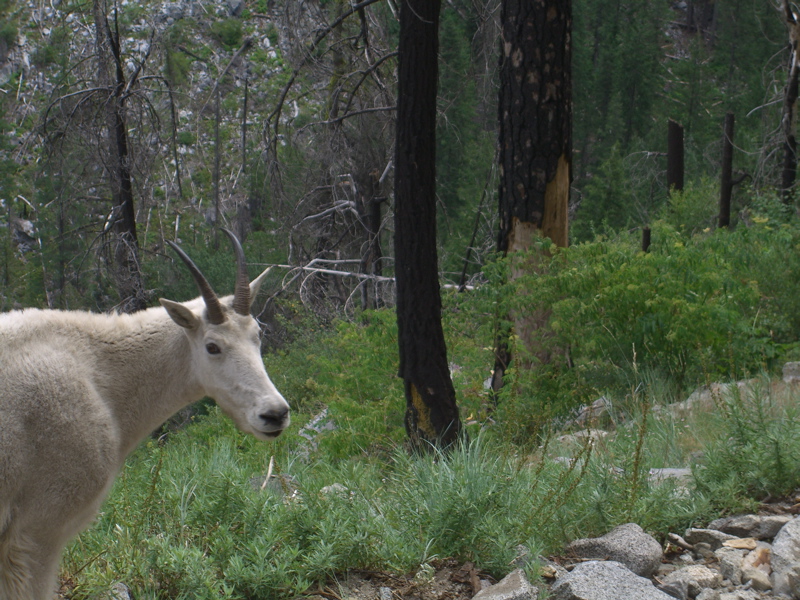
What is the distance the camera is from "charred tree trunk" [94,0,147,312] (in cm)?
1129

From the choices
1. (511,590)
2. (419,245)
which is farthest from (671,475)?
(419,245)

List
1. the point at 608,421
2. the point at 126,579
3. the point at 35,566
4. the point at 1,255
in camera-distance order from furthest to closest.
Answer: the point at 1,255, the point at 608,421, the point at 126,579, the point at 35,566

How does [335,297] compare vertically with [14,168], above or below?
below

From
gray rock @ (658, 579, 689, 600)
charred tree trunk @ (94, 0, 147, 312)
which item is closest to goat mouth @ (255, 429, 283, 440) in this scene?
gray rock @ (658, 579, 689, 600)

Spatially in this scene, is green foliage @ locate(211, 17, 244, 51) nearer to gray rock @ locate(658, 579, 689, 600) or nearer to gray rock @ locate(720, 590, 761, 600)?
gray rock @ locate(658, 579, 689, 600)

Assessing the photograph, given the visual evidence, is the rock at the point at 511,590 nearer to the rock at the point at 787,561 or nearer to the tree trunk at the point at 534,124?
the rock at the point at 787,561

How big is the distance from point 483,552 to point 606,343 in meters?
4.01

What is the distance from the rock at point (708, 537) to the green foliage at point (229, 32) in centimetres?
6495

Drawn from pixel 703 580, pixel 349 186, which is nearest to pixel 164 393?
pixel 703 580

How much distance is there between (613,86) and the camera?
51.7m

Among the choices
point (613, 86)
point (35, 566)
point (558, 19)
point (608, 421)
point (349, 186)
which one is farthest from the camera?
point (613, 86)

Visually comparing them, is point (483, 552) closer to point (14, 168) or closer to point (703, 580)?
point (703, 580)

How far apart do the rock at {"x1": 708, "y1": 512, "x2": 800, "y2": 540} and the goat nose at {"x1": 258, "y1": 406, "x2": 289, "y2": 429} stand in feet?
8.94

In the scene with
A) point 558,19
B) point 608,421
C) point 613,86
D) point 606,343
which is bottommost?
point 608,421
